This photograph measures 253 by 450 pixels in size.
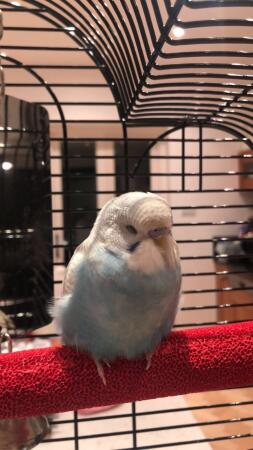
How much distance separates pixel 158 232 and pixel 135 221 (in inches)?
1.0

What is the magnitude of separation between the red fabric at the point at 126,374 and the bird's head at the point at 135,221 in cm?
15

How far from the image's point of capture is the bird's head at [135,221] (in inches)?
16.7

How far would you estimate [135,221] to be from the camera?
1.41 feet

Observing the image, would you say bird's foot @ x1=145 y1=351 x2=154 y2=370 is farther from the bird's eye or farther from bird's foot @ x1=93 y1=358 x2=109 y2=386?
the bird's eye

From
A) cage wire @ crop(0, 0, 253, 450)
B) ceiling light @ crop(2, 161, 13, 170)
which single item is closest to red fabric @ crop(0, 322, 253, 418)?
cage wire @ crop(0, 0, 253, 450)

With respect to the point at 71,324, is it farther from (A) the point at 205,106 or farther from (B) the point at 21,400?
(A) the point at 205,106

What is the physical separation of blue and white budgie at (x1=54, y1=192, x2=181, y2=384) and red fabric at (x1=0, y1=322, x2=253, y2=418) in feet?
0.06

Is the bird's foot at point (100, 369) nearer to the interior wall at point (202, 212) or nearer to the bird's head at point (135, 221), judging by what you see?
the bird's head at point (135, 221)

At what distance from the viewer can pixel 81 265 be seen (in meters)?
0.49

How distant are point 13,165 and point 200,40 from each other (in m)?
0.35

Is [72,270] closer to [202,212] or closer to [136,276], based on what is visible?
[136,276]

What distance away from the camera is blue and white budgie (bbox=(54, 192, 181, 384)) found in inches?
17.3

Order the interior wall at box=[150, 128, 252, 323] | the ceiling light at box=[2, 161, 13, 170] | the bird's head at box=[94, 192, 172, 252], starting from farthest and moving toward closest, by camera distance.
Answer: the interior wall at box=[150, 128, 252, 323] < the ceiling light at box=[2, 161, 13, 170] < the bird's head at box=[94, 192, 172, 252]

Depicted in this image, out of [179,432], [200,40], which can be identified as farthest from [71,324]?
[179,432]
